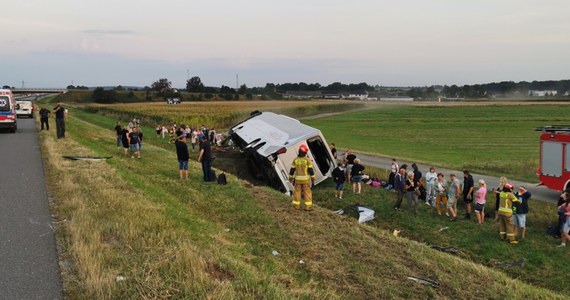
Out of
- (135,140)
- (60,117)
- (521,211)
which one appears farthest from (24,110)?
(521,211)

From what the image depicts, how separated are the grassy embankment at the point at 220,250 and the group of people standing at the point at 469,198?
385 cm

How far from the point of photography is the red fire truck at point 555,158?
1725cm

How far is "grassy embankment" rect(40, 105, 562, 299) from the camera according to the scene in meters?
5.20

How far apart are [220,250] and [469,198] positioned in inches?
426

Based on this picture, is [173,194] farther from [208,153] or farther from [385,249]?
[385,249]

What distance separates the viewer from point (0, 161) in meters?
14.1

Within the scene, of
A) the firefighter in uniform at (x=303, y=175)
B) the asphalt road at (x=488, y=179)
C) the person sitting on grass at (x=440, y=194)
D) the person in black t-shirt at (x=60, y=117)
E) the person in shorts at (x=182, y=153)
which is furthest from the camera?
the person in black t-shirt at (x=60, y=117)

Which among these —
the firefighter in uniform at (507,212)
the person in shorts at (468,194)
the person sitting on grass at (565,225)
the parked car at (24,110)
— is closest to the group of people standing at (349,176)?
the person in shorts at (468,194)

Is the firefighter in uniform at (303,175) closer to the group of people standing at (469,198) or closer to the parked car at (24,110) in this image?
the group of people standing at (469,198)

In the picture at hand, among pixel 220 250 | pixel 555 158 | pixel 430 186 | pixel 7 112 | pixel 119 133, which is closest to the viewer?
pixel 220 250

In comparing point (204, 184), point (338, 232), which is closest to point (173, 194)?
point (204, 184)

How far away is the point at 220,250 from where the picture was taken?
7.27 m

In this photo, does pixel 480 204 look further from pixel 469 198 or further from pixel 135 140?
pixel 135 140

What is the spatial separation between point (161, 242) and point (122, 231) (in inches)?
28.4
